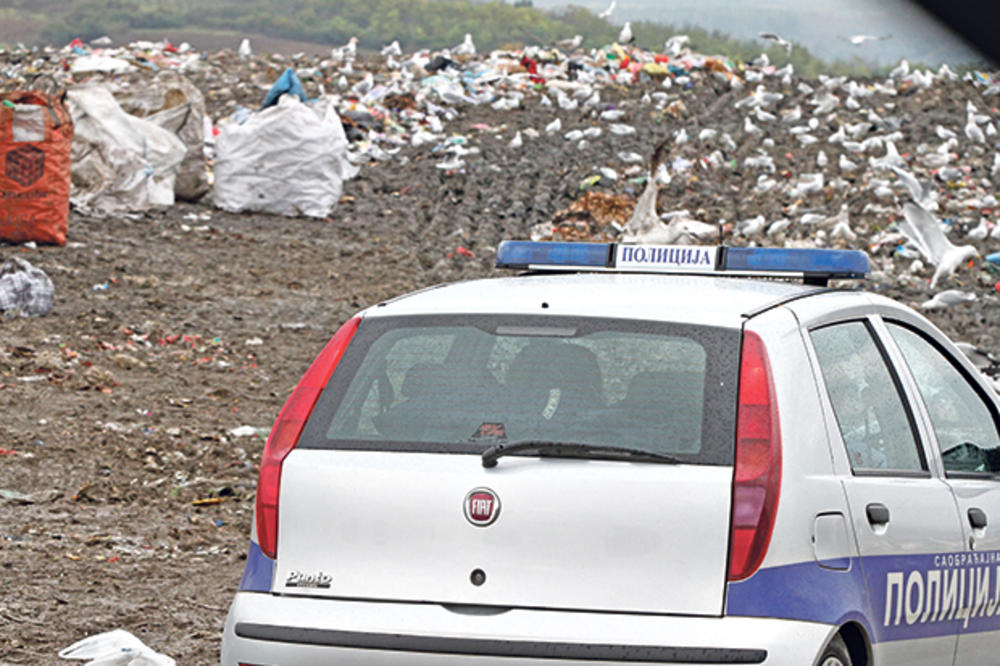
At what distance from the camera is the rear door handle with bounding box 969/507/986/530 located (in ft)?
13.2

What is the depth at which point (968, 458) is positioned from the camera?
4180 millimetres

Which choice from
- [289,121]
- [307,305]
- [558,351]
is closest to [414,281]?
[307,305]

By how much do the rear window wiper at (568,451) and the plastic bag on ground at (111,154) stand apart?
14.1 metres

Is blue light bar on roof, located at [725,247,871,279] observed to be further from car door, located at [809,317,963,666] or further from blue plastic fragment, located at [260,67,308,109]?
blue plastic fragment, located at [260,67,308,109]

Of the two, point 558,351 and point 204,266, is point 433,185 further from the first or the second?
point 558,351

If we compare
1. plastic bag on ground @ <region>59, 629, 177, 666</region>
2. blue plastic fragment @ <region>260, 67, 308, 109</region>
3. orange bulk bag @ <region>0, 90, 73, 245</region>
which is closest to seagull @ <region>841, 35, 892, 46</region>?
plastic bag on ground @ <region>59, 629, 177, 666</region>

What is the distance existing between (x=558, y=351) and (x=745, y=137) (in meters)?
19.8

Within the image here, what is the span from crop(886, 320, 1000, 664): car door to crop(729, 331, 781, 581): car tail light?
3.16 ft

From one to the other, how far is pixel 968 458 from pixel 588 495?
1544mm

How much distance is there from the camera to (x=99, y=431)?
8.78m

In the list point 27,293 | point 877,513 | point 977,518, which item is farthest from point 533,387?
point 27,293

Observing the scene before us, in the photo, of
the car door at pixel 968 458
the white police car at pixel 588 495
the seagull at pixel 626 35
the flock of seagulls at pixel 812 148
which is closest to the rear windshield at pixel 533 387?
the white police car at pixel 588 495

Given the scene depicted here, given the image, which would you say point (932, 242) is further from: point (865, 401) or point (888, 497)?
point (888, 497)

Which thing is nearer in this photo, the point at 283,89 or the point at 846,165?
the point at 283,89
